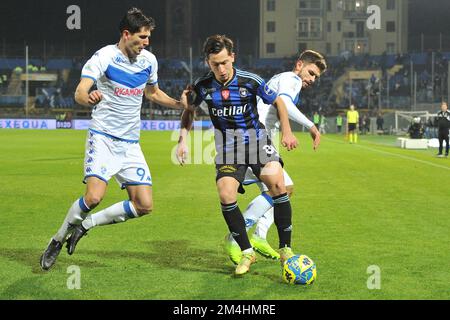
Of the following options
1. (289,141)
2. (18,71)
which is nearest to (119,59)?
(289,141)

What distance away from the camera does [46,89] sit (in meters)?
71.6

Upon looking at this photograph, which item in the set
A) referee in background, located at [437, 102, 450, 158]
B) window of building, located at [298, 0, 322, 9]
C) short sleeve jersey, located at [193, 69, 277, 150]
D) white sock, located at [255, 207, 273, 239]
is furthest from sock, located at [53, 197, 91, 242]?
window of building, located at [298, 0, 322, 9]

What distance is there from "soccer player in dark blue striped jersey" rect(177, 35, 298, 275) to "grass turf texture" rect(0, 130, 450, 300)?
497mm

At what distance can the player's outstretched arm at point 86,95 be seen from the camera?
246 inches

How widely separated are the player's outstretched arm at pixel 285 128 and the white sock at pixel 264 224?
1.11 m

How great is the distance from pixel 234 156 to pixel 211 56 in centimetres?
97

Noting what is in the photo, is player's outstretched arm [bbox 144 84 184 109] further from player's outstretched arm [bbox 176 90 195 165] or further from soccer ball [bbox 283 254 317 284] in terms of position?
soccer ball [bbox 283 254 317 284]

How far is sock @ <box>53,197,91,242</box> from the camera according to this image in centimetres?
696

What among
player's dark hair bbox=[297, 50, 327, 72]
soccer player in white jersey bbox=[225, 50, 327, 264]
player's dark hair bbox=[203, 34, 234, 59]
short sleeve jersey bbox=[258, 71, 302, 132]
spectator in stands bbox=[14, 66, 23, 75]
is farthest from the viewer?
spectator in stands bbox=[14, 66, 23, 75]

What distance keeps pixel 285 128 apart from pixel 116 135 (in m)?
1.64

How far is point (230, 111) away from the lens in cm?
683

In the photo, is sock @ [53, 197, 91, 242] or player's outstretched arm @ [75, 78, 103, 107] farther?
sock @ [53, 197, 91, 242]

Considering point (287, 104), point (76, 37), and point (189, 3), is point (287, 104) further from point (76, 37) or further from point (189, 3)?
point (189, 3)

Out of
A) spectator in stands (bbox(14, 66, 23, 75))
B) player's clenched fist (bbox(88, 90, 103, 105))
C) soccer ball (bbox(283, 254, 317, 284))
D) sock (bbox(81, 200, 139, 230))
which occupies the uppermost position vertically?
spectator in stands (bbox(14, 66, 23, 75))
